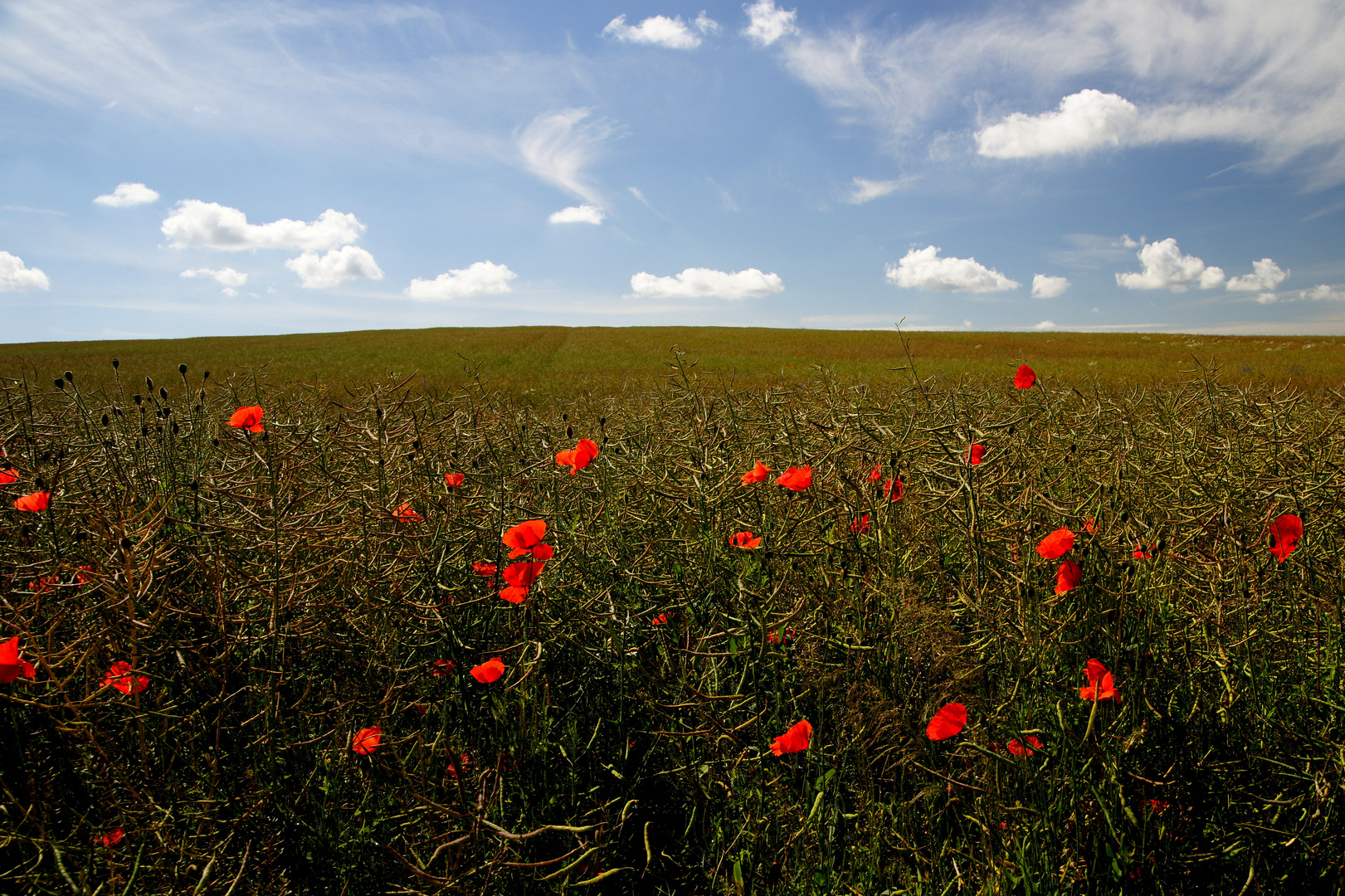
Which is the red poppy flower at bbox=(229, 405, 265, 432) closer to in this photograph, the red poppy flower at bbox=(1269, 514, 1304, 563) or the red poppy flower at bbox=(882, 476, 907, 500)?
the red poppy flower at bbox=(882, 476, 907, 500)

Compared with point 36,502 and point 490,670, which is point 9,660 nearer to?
point 36,502

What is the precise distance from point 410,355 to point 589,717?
835 inches

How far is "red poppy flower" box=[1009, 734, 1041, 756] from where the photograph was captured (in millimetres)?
1289

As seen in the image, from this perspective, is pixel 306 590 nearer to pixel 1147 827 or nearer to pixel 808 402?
pixel 1147 827

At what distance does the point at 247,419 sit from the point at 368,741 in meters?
0.91

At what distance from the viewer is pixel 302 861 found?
4.33ft

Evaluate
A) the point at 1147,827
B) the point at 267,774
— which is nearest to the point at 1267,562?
the point at 1147,827

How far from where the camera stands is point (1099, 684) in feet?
3.85

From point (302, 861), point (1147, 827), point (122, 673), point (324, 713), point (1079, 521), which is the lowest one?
point (302, 861)

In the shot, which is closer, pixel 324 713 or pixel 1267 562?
pixel 324 713

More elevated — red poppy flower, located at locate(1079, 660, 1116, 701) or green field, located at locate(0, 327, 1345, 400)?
green field, located at locate(0, 327, 1345, 400)

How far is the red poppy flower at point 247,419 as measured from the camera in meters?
1.57

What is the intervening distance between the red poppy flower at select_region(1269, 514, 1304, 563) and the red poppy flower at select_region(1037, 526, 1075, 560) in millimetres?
542

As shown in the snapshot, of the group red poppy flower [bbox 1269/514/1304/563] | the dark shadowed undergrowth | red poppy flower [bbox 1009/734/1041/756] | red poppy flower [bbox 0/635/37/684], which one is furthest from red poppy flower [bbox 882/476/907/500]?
red poppy flower [bbox 0/635/37/684]
